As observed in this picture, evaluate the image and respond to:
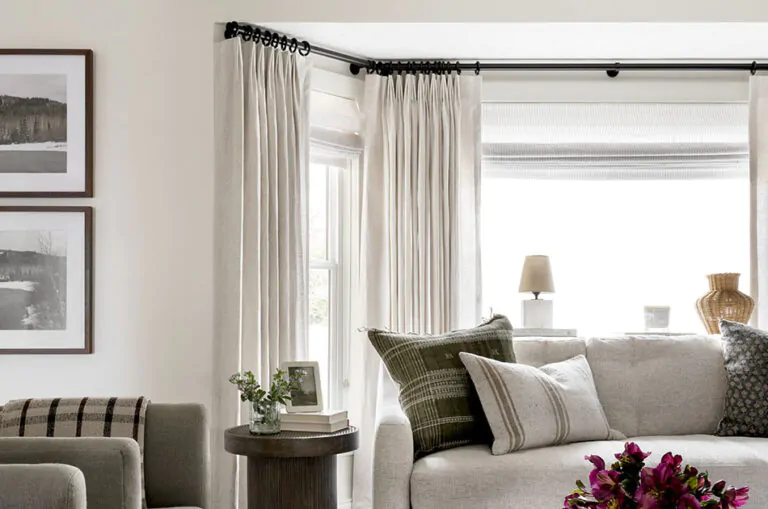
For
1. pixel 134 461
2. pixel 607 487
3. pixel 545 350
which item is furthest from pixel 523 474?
pixel 134 461

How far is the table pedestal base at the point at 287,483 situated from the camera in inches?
125

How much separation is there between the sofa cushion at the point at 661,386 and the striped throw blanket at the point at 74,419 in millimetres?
1920

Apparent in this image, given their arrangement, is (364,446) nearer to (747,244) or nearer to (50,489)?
(747,244)

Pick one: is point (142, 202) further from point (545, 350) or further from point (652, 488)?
point (652, 488)

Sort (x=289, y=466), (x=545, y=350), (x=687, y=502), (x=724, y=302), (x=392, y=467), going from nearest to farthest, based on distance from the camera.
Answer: (x=687, y=502)
(x=392, y=467)
(x=289, y=466)
(x=545, y=350)
(x=724, y=302)

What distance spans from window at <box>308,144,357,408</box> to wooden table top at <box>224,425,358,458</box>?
1382 mm

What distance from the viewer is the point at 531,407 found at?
3.29 metres

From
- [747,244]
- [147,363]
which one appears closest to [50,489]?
[147,363]

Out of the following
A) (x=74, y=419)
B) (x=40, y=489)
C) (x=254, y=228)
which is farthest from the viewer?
(x=254, y=228)

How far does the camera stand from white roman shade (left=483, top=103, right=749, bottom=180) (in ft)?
15.9

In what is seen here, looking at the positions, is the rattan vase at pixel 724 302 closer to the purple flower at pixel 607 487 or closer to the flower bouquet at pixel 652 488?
the flower bouquet at pixel 652 488

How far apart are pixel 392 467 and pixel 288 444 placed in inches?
14.7

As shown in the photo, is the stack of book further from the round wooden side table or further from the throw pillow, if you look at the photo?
the throw pillow

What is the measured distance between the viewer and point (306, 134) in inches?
168
